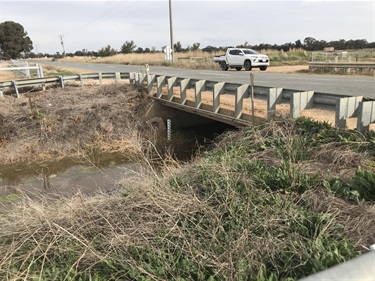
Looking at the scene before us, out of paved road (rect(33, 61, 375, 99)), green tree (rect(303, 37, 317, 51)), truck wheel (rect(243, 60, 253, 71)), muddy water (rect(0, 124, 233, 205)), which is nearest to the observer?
muddy water (rect(0, 124, 233, 205))

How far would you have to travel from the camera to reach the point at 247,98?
9.22 metres

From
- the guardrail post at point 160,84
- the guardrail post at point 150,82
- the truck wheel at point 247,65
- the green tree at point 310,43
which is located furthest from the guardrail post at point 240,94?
the green tree at point 310,43

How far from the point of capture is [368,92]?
10953 mm

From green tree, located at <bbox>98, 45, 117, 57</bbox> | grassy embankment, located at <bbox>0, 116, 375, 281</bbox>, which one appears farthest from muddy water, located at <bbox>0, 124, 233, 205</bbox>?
green tree, located at <bbox>98, 45, 117, 57</bbox>

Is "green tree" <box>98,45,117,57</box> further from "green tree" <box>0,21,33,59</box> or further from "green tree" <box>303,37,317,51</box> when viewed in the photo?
"green tree" <box>303,37,317,51</box>

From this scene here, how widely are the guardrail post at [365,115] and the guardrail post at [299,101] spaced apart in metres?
1.38

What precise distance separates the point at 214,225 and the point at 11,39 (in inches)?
3689

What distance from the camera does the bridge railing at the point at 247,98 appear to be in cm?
598

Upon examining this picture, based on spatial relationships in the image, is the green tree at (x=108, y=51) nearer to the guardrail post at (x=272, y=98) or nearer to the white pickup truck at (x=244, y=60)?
the white pickup truck at (x=244, y=60)

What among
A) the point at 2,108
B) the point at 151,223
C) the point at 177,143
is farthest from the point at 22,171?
the point at 151,223

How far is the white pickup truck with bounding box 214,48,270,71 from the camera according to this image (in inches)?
1000

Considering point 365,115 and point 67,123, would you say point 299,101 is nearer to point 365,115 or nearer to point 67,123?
point 365,115

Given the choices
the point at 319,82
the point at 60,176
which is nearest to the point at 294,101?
the point at 60,176

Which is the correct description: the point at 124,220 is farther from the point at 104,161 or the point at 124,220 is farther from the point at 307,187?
the point at 104,161
